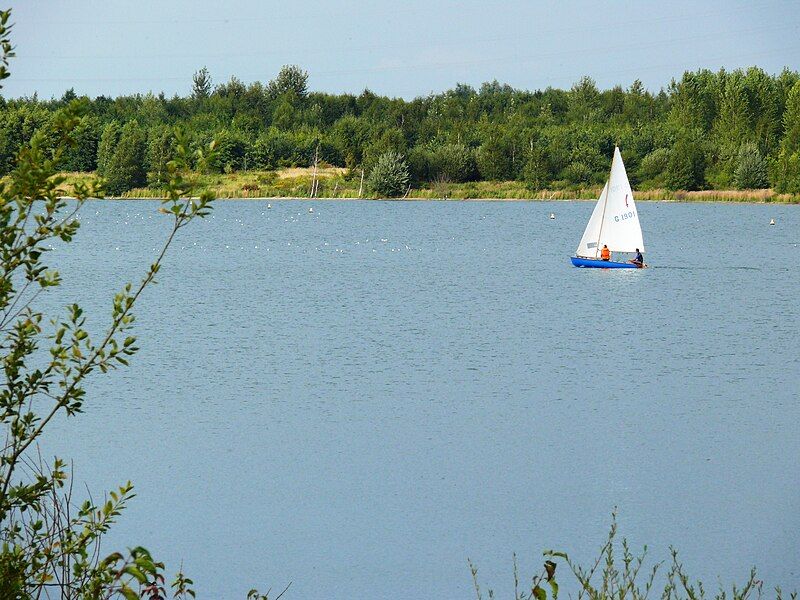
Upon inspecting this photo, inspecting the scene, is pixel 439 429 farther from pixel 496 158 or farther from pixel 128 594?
pixel 496 158

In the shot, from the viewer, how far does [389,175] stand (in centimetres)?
10462

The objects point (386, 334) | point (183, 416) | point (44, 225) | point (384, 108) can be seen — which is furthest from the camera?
point (384, 108)

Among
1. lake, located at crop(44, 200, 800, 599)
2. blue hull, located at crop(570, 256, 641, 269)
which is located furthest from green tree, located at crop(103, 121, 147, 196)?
blue hull, located at crop(570, 256, 641, 269)

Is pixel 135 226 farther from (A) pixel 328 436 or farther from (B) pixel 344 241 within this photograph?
(A) pixel 328 436

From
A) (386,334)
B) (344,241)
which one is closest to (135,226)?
(344,241)

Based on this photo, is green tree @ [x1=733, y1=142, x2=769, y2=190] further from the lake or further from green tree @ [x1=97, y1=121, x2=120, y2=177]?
the lake

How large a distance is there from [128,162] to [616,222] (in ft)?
222

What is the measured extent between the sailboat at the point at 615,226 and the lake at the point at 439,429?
290 centimetres

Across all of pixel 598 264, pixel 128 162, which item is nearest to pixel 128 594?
pixel 598 264

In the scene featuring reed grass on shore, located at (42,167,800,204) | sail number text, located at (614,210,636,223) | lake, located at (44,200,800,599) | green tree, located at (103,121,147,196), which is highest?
green tree, located at (103,121,147,196)

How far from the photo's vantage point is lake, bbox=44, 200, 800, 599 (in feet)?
44.7

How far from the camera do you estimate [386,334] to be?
30031mm

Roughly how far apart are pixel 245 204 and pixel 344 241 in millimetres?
43494

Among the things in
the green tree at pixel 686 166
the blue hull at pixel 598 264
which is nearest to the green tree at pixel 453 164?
the green tree at pixel 686 166
